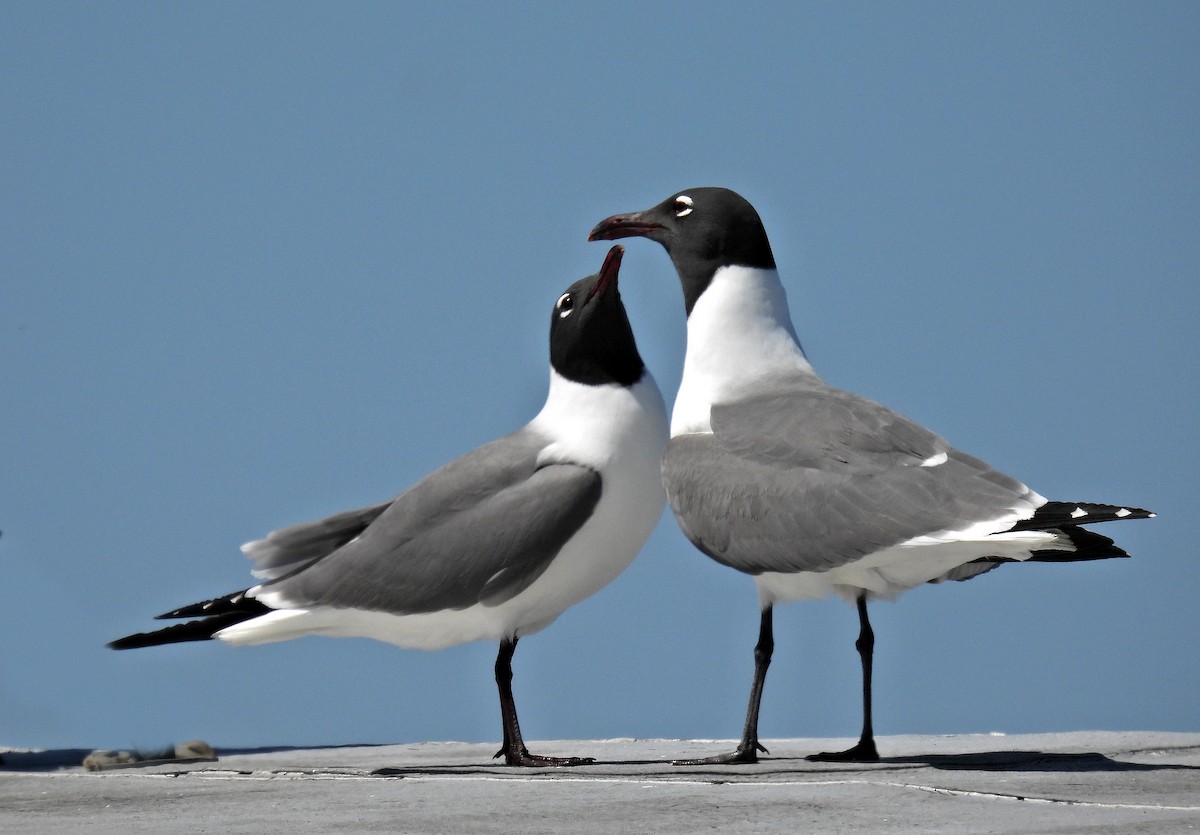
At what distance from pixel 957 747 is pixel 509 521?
9.04 feet

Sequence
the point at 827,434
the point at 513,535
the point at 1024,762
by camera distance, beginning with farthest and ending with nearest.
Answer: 1. the point at 513,535
2. the point at 1024,762
3. the point at 827,434

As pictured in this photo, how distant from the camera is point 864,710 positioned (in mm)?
7152

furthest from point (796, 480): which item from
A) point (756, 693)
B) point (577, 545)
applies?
point (577, 545)

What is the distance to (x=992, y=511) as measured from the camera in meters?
6.13

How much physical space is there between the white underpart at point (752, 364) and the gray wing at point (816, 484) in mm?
149

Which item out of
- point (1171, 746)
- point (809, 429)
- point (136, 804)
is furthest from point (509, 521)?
point (1171, 746)

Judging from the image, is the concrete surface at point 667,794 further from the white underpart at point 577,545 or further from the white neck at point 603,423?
the white neck at point 603,423

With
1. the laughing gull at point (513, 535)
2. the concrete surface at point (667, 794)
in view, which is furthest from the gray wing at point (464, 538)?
the concrete surface at point (667, 794)

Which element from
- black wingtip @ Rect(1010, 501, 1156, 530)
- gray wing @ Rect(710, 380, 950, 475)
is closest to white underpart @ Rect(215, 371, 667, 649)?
gray wing @ Rect(710, 380, 950, 475)

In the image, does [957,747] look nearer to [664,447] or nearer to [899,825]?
[664,447]

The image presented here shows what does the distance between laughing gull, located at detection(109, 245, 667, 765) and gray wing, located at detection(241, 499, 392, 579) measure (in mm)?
95

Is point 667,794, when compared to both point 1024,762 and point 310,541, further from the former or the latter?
point 310,541

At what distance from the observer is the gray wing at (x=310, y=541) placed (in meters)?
8.34

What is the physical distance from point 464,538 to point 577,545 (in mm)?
591
